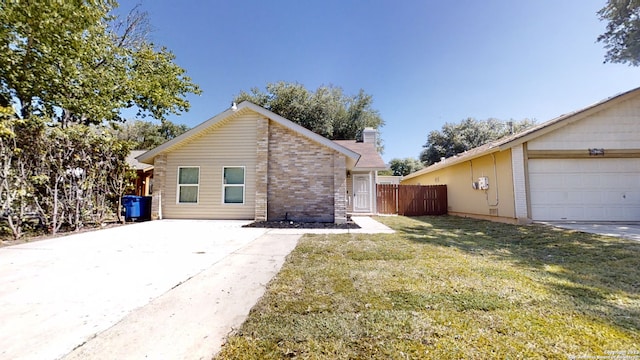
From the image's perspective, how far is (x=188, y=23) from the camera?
1254cm

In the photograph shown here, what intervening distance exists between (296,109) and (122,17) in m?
13.5

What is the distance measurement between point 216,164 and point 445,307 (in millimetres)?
9836

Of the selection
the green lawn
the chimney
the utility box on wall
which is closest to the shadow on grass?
the green lawn

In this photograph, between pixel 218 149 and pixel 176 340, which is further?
pixel 218 149

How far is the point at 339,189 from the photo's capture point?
969cm

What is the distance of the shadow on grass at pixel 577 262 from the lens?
273cm

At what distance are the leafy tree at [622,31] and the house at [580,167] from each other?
588 centimetres

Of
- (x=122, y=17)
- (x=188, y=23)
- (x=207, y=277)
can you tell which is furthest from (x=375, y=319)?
(x=122, y=17)

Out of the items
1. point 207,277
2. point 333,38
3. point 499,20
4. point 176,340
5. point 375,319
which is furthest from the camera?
point 333,38

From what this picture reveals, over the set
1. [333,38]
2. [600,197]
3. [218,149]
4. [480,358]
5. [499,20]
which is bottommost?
[480,358]

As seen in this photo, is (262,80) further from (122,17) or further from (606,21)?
(606,21)

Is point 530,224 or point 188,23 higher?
point 188,23

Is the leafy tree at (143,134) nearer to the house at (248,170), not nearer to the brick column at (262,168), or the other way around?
the house at (248,170)

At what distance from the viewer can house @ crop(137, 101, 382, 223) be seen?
998 cm
